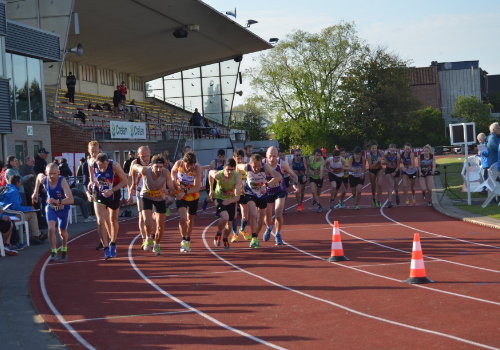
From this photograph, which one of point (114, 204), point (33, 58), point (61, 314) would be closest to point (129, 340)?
point (61, 314)

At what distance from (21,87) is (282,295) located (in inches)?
837

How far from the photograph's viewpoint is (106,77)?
155 ft

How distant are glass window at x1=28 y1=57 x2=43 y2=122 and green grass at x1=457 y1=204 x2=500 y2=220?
18.5m

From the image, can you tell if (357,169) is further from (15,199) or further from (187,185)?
(15,199)

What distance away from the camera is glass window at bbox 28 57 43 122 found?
26516 mm

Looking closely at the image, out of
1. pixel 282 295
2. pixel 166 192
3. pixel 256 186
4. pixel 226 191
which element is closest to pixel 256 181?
pixel 256 186

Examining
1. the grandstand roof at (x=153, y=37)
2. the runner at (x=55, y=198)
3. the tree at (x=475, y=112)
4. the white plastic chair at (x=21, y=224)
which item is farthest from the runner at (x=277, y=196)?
the tree at (x=475, y=112)

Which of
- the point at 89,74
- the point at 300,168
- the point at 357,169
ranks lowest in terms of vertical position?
the point at 357,169

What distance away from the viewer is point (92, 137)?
99.4ft

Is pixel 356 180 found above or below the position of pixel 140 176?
below

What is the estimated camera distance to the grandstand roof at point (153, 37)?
115 ft

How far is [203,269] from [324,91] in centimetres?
5307

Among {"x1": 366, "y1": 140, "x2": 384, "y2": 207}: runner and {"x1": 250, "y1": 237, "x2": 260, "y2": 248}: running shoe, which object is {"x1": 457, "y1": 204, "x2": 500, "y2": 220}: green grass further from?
{"x1": 250, "y1": 237, "x2": 260, "y2": 248}: running shoe

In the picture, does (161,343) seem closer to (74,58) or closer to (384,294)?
(384,294)
